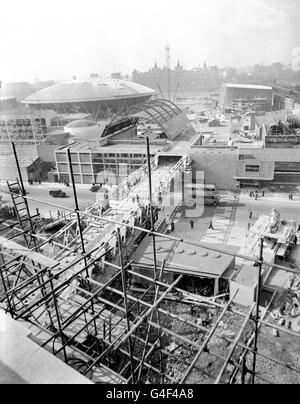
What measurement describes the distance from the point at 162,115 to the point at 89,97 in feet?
60.7

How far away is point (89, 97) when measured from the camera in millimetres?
43844

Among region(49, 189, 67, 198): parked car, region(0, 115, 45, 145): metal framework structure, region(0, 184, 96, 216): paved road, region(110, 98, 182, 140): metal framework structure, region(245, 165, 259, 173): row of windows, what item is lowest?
region(0, 184, 96, 216): paved road

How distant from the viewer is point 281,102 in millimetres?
63562

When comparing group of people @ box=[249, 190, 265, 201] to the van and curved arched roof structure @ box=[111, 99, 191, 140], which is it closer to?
the van

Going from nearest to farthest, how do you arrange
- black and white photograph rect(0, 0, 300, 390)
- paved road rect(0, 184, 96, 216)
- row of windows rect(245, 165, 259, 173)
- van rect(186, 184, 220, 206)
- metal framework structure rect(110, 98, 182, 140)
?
black and white photograph rect(0, 0, 300, 390)
van rect(186, 184, 220, 206)
paved road rect(0, 184, 96, 216)
row of windows rect(245, 165, 259, 173)
metal framework structure rect(110, 98, 182, 140)

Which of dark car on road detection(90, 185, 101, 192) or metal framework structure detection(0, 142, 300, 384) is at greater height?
metal framework structure detection(0, 142, 300, 384)

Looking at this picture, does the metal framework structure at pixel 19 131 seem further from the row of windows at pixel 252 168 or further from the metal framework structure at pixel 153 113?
the row of windows at pixel 252 168

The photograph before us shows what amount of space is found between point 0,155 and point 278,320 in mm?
27030

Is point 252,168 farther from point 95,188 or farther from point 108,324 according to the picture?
point 108,324

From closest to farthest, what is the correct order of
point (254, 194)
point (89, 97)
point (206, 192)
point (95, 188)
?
point (206, 192), point (254, 194), point (95, 188), point (89, 97)

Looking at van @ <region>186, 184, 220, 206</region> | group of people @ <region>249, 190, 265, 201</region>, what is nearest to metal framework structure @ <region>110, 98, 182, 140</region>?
van @ <region>186, 184, 220, 206</region>

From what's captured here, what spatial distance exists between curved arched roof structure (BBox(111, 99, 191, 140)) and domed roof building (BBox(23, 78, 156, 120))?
14.3 metres

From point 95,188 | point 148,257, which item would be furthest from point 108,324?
point 95,188

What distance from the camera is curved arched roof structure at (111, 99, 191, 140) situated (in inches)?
1094
